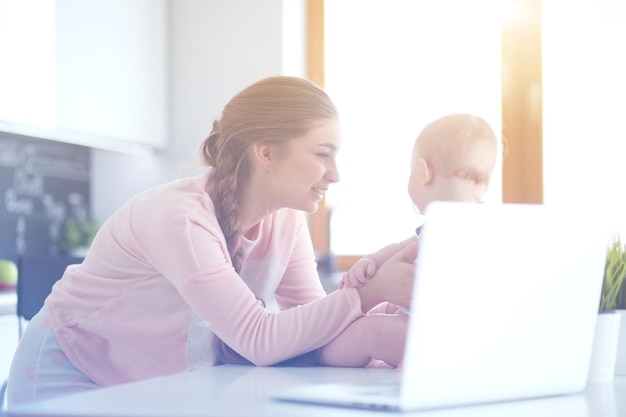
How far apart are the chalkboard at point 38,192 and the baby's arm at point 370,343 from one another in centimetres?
235

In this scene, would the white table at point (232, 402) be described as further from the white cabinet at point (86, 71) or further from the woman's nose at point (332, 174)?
the white cabinet at point (86, 71)

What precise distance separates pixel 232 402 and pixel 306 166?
76 cm

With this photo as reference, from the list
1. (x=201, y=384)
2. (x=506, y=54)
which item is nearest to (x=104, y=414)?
(x=201, y=384)

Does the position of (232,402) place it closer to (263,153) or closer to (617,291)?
(617,291)

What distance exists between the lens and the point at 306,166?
154cm

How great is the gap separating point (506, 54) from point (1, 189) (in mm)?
2072

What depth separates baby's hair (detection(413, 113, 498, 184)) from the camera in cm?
132

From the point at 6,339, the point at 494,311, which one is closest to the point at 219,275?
the point at 494,311

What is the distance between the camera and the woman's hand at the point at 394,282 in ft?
3.90

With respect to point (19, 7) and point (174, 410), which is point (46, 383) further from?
point (19, 7)

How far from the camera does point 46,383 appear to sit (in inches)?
56.7

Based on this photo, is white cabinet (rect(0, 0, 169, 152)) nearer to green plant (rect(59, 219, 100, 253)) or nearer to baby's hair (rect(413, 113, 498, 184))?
green plant (rect(59, 219, 100, 253))

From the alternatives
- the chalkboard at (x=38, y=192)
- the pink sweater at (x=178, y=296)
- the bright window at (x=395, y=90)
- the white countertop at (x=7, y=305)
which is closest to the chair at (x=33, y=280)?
the white countertop at (x=7, y=305)

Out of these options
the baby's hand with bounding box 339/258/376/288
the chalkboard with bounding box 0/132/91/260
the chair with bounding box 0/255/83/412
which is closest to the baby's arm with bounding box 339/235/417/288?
the baby's hand with bounding box 339/258/376/288
